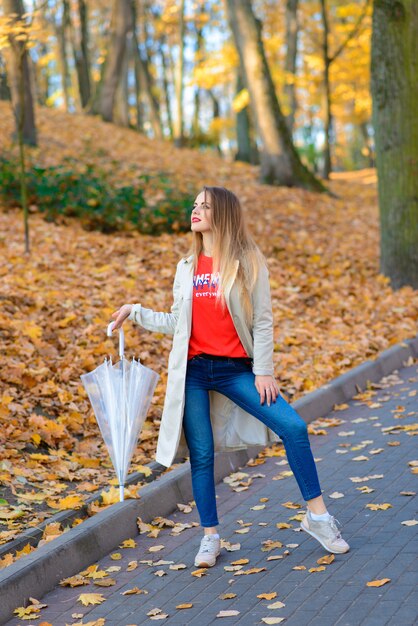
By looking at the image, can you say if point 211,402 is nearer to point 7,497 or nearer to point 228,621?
point 228,621

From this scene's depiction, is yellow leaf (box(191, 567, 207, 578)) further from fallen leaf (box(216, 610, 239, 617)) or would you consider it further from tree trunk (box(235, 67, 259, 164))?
tree trunk (box(235, 67, 259, 164))

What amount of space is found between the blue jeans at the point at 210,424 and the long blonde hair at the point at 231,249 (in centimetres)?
31

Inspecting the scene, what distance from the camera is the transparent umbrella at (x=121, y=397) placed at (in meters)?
5.53

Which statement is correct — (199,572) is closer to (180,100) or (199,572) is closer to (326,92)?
(326,92)

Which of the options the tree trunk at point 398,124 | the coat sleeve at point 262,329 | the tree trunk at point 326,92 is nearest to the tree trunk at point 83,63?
the tree trunk at point 326,92

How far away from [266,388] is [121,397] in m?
1.20

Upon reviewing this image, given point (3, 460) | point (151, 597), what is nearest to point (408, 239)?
point (3, 460)

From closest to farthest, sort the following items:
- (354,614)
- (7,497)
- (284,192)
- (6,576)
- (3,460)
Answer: (354,614)
(6,576)
(7,497)
(3,460)
(284,192)

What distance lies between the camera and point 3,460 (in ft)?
20.4

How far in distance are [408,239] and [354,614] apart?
9.85 metres

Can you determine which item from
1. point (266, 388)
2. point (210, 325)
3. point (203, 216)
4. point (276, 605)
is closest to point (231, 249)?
point (203, 216)

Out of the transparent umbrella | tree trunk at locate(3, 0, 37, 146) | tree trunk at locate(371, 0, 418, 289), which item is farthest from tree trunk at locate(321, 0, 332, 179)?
the transparent umbrella

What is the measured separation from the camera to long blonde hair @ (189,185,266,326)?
478 centimetres

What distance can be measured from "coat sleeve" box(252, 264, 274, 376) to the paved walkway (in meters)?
1.04
